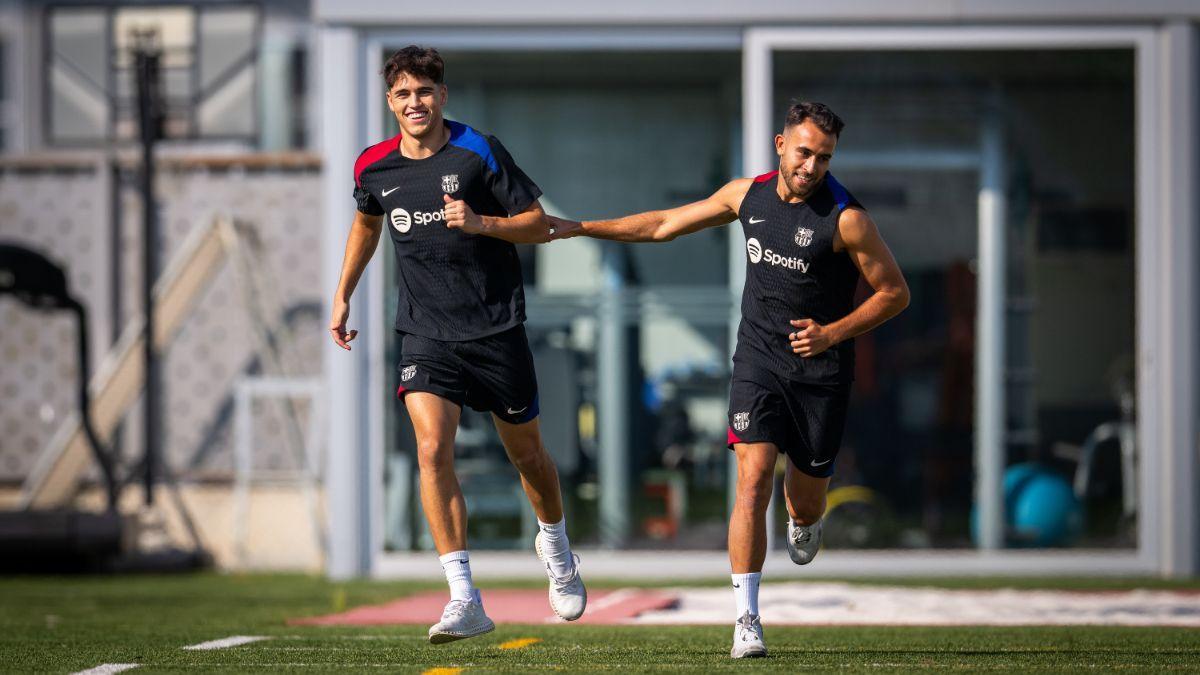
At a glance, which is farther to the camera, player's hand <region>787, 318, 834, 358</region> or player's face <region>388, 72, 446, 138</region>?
player's hand <region>787, 318, 834, 358</region>

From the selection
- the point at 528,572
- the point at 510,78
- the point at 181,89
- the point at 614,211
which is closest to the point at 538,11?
the point at 510,78

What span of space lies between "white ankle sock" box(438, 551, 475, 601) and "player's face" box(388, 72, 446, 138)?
4.49 feet

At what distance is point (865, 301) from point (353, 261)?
174 cm

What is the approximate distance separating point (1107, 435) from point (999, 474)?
675mm

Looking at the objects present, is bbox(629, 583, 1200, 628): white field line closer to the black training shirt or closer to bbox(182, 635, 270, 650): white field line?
bbox(182, 635, 270, 650): white field line

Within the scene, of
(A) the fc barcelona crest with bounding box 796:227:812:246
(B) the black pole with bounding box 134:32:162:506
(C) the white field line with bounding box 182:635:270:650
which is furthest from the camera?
(B) the black pole with bounding box 134:32:162:506

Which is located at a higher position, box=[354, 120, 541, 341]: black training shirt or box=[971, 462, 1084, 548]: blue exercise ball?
box=[354, 120, 541, 341]: black training shirt

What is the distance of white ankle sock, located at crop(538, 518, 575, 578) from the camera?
6.23 meters

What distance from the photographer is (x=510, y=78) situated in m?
11.0

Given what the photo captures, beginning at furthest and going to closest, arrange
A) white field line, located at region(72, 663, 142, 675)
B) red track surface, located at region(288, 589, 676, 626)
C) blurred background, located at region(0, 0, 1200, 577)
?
1. blurred background, located at region(0, 0, 1200, 577)
2. red track surface, located at region(288, 589, 676, 626)
3. white field line, located at region(72, 663, 142, 675)

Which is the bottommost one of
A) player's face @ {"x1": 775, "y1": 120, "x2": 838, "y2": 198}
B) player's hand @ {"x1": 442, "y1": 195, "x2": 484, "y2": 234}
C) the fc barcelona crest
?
the fc barcelona crest

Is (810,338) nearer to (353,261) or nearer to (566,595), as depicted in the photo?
(566,595)

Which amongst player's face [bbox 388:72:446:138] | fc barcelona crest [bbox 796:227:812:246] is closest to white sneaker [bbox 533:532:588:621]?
fc barcelona crest [bbox 796:227:812:246]

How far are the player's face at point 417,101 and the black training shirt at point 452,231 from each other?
0.13m
